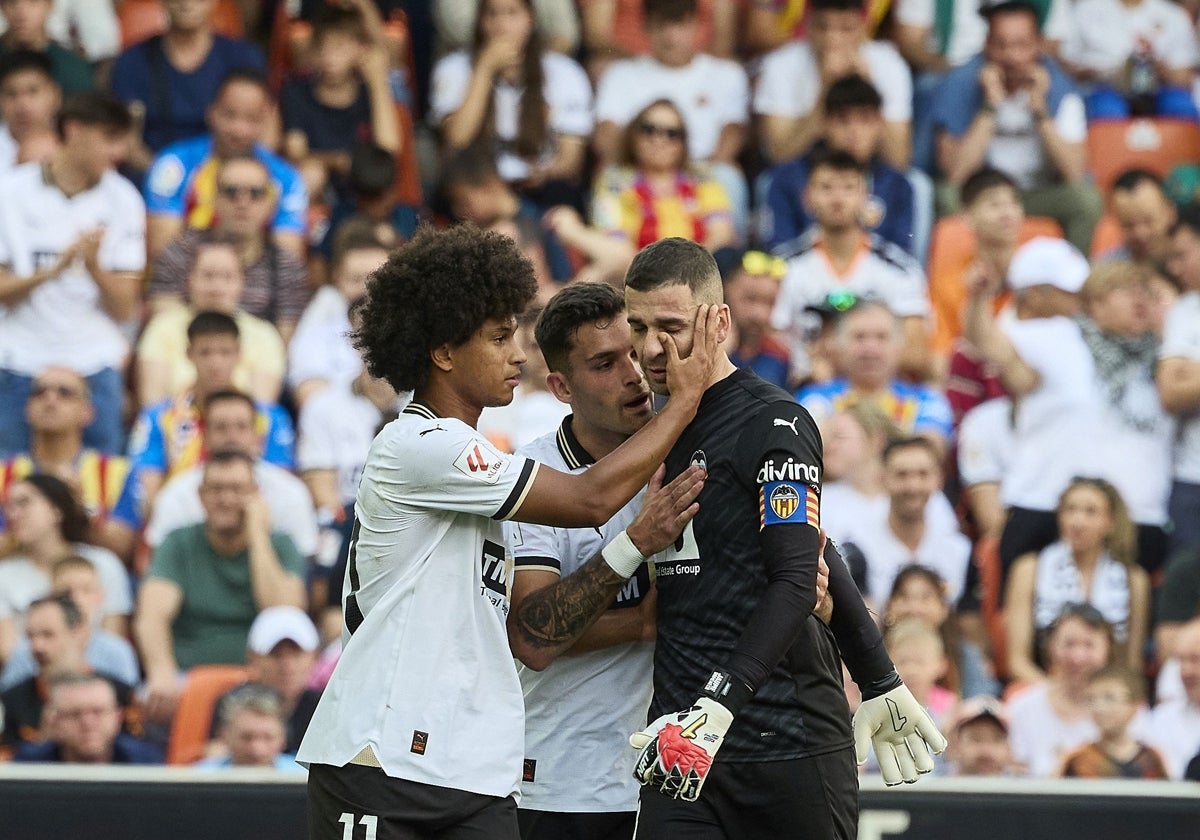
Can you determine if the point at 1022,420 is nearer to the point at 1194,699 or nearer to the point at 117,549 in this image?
the point at 1194,699

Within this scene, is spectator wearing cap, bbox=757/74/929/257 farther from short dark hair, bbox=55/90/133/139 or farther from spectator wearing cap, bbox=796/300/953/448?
short dark hair, bbox=55/90/133/139

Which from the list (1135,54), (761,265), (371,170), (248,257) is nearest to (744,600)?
(761,265)

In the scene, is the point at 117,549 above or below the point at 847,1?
below

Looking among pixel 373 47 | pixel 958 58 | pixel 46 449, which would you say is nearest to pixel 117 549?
pixel 46 449

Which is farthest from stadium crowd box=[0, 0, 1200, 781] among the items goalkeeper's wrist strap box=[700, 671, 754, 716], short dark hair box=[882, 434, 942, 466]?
goalkeeper's wrist strap box=[700, 671, 754, 716]

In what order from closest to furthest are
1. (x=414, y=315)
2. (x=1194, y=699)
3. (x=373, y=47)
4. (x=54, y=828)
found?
(x=414, y=315), (x=54, y=828), (x=1194, y=699), (x=373, y=47)

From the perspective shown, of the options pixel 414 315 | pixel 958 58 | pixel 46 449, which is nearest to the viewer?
pixel 414 315

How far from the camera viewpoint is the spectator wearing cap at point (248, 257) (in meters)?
9.13

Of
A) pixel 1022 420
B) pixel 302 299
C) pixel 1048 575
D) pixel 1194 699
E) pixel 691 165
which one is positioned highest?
pixel 691 165

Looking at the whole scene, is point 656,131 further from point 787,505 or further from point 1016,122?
point 787,505

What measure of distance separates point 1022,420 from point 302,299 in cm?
376

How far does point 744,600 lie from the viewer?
14.3 ft

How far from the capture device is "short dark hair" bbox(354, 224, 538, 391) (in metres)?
4.38

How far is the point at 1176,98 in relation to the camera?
10.8 m
